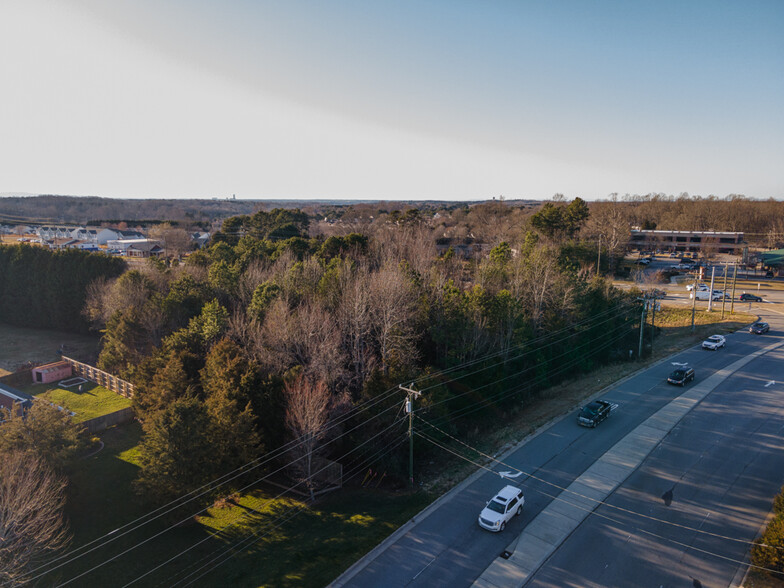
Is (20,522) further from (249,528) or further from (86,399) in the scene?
(86,399)

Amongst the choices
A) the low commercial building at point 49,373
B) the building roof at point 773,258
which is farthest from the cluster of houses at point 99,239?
the building roof at point 773,258

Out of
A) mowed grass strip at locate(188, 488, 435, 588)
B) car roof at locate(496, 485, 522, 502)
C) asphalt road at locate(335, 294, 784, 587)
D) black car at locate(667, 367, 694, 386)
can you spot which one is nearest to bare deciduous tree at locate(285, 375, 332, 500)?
mowed grass strip at locate(188, 488, 435, 588)

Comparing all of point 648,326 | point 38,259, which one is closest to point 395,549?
point 648,326

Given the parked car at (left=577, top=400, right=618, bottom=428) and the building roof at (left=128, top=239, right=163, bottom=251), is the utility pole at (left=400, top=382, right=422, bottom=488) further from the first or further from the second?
the building roof at (left=128, top=239, right=163, bottom=251)

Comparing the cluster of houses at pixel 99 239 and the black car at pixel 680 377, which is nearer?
the black car at pixel 680 377

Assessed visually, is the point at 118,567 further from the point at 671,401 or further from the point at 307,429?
the point at 671,401

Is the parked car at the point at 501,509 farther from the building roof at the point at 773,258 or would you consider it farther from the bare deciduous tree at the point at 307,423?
the building roof at the point at 773,258

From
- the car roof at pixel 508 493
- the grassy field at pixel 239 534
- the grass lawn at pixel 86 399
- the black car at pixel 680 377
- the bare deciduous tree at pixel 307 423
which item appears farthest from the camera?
the black car at pixel 680 377
